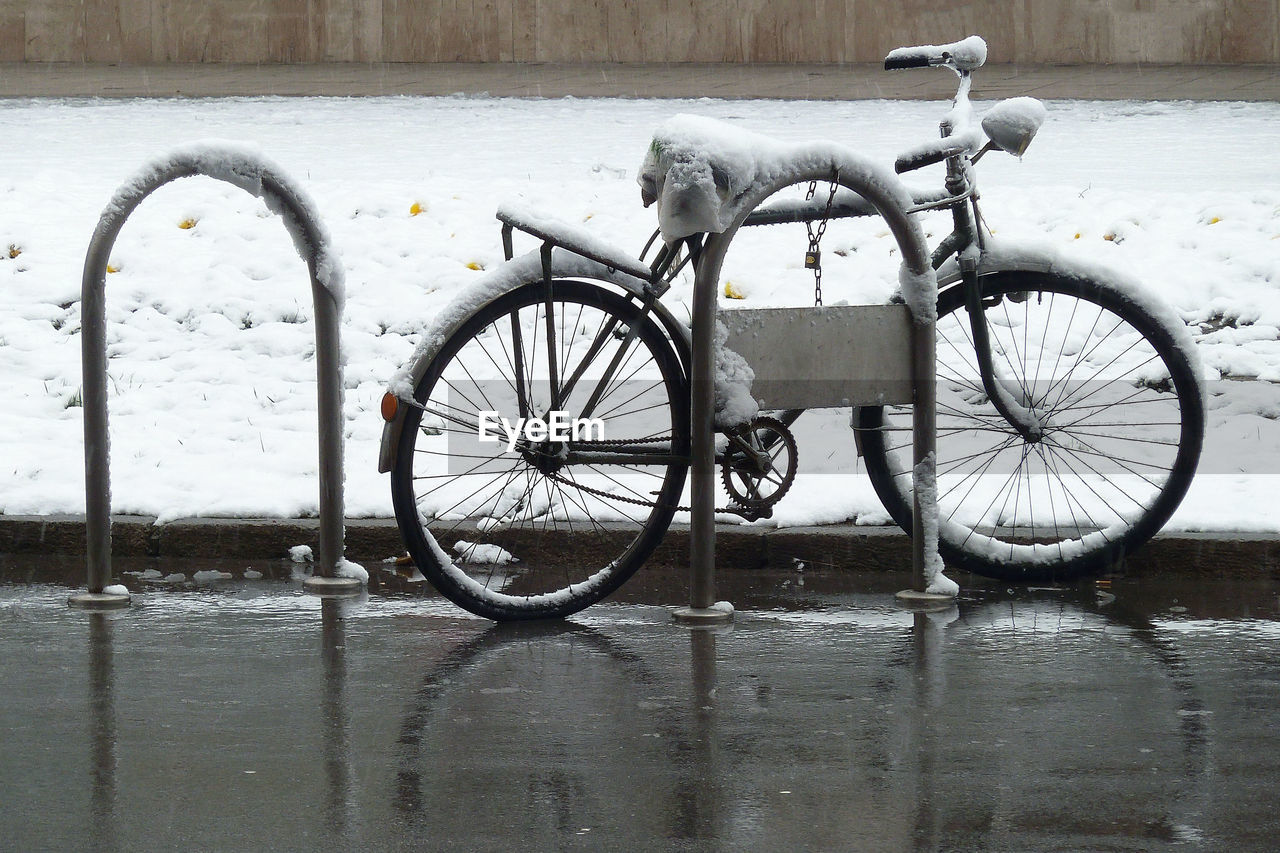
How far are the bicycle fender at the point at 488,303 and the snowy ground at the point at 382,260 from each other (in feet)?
3.68

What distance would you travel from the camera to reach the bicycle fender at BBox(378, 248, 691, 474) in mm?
4453

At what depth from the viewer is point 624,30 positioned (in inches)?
543

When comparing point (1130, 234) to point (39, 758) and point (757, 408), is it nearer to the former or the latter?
point (757, 408)

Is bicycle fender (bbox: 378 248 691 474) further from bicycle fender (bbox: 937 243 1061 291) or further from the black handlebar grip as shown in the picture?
the black handlebar grip

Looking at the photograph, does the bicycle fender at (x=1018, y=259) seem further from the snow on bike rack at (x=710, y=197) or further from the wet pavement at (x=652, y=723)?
the wet pavement at (x=652, y=723)

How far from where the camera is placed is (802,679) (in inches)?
155

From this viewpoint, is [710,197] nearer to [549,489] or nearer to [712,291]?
[712,291]

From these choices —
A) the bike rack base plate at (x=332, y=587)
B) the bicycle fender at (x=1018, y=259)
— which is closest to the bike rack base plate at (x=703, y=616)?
the bike rack base plate at (x=332, y=587)

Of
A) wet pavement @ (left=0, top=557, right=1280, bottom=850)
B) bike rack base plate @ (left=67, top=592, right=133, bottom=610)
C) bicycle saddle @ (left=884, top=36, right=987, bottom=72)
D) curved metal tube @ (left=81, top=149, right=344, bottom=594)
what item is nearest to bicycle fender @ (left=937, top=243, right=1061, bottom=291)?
bicycle saddle @ (left=884, top=36, right=987, bottom=72)

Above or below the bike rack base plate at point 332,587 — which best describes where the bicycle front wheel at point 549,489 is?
above

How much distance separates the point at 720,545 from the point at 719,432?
34.1 inches

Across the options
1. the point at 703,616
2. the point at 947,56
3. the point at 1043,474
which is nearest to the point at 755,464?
the point at 703,616

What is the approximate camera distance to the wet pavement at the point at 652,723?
9.59 ft

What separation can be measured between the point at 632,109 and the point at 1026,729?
9413 millimetres
